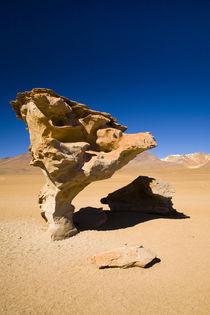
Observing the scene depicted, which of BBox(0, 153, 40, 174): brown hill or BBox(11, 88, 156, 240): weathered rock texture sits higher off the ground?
BBox(0, 153, 40, 174): brown hill

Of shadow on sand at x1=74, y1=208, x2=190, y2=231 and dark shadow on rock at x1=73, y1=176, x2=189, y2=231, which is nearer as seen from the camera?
shadow on sand at x1=74, y1=208, x2=190, y2=231

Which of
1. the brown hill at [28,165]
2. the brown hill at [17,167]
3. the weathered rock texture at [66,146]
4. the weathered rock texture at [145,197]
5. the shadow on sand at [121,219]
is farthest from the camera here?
the brown hill at [28,165]

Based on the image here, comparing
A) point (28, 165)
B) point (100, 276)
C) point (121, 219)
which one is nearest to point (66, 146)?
point (100, 276)

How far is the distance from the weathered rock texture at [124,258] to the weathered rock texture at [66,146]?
2787 millimetres

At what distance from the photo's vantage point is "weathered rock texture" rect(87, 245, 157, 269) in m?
5.68

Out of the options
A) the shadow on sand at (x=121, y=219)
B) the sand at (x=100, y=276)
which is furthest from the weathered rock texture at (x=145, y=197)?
the sand at (x=100, y=276)

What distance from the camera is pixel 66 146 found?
306 inches

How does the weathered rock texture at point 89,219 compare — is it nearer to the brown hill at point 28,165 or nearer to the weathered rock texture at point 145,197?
the weathered rock texture at point 145,197

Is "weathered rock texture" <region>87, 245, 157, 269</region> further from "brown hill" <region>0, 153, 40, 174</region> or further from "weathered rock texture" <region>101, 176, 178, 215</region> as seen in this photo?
"brown hill" <region>0, 153, 40, 174</region>

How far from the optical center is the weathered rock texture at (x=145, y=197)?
434 inches

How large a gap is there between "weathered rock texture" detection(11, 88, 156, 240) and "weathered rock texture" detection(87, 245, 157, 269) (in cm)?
279

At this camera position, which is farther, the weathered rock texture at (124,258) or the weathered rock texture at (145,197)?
the weathered rock texture at (145,197)

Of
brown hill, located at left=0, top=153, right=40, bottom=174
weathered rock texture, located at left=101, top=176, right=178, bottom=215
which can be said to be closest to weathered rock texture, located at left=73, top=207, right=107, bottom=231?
weathered rock texture, located at left=101, top=176, right=178, bottom=215

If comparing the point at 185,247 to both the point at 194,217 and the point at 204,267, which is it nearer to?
the point at 204,267
